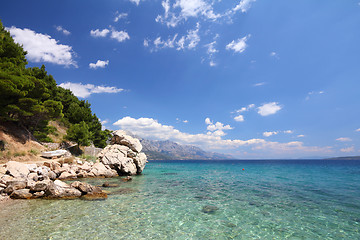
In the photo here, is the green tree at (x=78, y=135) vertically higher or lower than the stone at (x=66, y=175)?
higher

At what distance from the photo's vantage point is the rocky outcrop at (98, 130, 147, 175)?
99.6 ft

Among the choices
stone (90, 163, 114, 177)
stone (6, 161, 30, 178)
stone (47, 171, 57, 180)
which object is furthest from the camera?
stone (90, 163, 114, 177)

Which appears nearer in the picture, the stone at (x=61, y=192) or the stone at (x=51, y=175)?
the stone at (x=61, y=192)

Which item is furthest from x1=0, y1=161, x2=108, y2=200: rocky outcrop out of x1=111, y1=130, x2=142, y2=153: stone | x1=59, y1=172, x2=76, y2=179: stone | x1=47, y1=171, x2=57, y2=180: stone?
x1=111, y1=130, x2=142, y2=153: stone

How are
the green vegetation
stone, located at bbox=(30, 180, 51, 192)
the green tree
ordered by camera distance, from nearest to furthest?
stone, located at bbox=(30, 180, 51, 192) → the green vegetation → the green tree

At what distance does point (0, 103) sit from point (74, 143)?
21.5 m

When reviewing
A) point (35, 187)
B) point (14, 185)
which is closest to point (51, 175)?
point (14, 185)

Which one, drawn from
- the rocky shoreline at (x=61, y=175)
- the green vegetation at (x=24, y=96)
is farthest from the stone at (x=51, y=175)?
the green vegetation at (x=24, y=96)

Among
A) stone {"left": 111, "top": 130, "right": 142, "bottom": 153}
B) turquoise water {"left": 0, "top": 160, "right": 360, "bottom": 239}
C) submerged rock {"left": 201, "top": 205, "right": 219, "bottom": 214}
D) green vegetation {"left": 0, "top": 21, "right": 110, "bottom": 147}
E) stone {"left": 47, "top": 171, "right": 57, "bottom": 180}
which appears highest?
green vegetation {"left": 0, "top": 21, "right": 110, "bottom": 147}

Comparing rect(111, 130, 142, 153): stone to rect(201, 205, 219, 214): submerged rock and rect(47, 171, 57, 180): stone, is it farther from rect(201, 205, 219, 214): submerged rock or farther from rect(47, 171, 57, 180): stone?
rect(201, 205, 219, 214): submerged rock

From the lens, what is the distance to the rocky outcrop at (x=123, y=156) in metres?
30.3

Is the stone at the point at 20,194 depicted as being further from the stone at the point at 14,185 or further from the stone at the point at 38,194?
the stone at the point at 14,185

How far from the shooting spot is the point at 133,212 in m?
10.8

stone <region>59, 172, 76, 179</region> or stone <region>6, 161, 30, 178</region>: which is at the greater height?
stone <region>6, 161, 30, 178</region>
